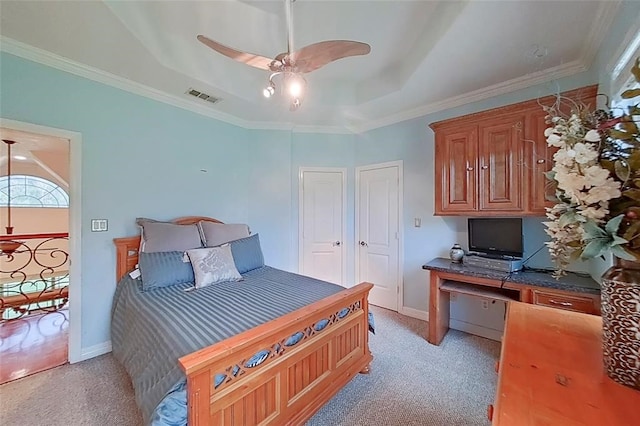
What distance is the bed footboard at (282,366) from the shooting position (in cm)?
123

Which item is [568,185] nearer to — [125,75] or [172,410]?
[172,410]

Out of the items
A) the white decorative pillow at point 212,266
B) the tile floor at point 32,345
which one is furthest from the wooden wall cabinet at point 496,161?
the tile floor at point 32,345

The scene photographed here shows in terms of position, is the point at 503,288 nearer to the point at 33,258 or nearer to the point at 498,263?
the point at 498,263

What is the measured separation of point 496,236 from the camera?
8.91ft

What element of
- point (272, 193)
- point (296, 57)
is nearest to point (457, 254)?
point (296, 57)

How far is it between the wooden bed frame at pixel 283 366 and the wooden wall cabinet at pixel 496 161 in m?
1.48

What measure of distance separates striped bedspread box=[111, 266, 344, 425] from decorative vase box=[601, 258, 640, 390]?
1.58 m

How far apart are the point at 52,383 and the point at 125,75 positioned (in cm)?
284

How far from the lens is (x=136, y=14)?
2189 mm

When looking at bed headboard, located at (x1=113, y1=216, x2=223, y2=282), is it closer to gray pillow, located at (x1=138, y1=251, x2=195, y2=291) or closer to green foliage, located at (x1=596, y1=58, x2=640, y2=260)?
gray pillow, located at (x1=138, y1=251, x2=195, y2=291)

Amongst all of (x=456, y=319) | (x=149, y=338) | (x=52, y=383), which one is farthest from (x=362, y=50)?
(x=52, y=383)

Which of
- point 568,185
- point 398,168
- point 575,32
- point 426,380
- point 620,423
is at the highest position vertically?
point 575,32

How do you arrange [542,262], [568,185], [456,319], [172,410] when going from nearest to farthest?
1. [568,185]
2. [172,410]
3. [542,262]
4. [456,319]

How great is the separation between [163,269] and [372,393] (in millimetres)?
2070
